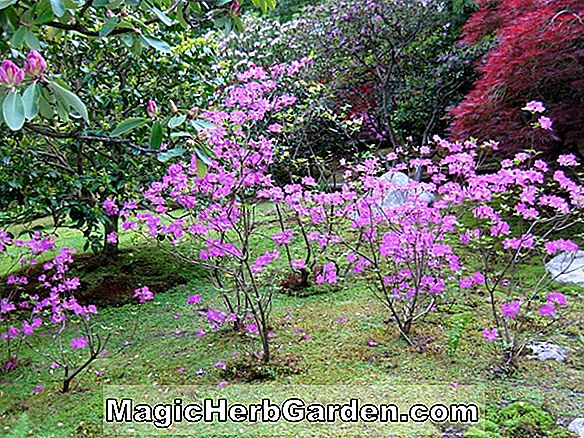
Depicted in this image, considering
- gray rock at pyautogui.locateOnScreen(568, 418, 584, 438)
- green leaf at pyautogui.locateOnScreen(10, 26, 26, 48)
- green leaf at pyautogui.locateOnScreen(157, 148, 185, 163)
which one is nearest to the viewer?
green leaf at pyautogui.locateOnScreen(10, 26, 26, 48)

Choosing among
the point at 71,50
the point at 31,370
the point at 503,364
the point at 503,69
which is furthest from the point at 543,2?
the point at 31,370

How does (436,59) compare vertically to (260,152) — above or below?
above

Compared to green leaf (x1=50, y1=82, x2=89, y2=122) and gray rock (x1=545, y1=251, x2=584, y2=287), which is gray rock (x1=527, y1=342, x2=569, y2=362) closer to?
gray rock (x1=545, y1=251, x2=584, y2=287)

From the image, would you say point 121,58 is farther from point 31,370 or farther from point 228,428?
point 228,428

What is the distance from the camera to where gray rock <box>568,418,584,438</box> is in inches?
68.1

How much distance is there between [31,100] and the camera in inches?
36.8

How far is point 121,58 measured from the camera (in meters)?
3.43

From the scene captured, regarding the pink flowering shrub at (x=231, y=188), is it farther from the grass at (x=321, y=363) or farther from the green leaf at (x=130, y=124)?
the green leaf at (x=130, y=124)

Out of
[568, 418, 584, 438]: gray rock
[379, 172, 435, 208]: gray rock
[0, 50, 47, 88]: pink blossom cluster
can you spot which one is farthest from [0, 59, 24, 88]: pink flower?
[568, 418, 584, 438]: gray rock

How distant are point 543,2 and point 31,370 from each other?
4026 mm

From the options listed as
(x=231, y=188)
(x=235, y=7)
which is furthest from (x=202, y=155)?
(x=231, y=188)

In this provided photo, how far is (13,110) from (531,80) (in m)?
3.68

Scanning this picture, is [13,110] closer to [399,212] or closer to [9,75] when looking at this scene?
[9,75]

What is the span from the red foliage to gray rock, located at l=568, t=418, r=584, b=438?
2.24m
